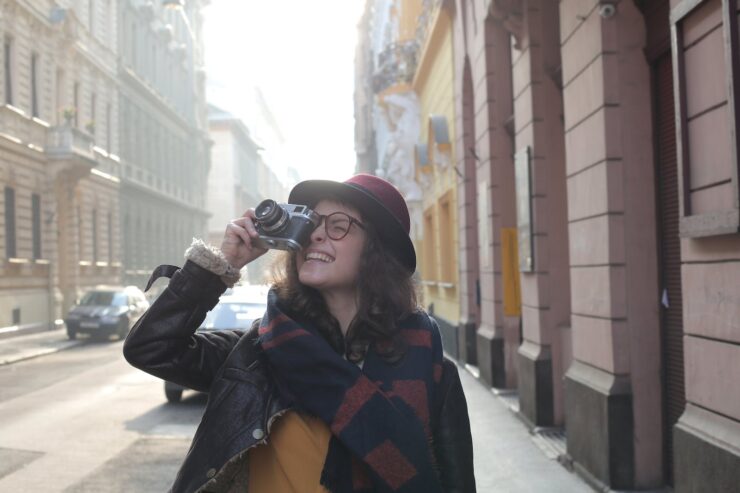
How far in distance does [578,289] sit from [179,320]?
5058 mm

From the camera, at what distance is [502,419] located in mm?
9086

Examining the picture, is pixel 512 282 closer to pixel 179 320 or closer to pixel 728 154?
pixel 728 154

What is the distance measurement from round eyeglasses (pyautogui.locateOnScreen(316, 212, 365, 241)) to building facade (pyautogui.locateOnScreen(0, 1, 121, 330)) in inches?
899

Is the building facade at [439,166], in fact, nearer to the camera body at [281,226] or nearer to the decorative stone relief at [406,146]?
the decorative stone relief at [406,146]

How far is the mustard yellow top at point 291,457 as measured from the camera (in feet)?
6.98

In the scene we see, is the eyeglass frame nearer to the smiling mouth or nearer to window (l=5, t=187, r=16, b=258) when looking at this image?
the smiling mouth

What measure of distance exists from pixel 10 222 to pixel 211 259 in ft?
80.6

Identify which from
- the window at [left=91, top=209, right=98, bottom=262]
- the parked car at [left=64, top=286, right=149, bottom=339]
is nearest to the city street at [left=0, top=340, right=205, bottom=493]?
the parked car at [left=64, top=286, right=149, bottom=339]

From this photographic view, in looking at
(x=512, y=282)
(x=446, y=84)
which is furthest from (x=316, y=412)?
(x=446, y=84)

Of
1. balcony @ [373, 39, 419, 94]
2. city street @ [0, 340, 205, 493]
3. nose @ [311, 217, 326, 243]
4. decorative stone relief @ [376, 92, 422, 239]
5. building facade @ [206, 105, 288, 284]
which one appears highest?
building facade @ [206, 105, 288, 284]

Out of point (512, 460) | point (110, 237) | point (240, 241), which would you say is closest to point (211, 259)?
point (240, 241)

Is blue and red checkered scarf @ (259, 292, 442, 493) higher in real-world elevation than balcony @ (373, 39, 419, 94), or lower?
lower

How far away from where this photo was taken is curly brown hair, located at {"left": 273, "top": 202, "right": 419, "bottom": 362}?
230 cm

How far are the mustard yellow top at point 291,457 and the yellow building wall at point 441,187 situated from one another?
13124 millimetres
